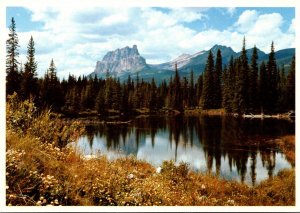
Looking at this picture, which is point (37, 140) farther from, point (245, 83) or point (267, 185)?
point (245, 83)

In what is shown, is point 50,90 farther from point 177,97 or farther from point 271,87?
point 177,97

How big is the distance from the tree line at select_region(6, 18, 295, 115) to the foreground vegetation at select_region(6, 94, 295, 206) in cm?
300

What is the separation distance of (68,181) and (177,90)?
68291 millimetres

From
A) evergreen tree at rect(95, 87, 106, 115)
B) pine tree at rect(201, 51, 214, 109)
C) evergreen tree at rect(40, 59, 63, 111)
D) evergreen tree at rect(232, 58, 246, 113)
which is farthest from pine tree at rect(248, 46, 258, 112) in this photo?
evergreen tree at rect(95, 87, 106, 115)

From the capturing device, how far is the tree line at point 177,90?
95.9ft

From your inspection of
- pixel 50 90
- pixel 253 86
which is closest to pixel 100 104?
pixel 50 90

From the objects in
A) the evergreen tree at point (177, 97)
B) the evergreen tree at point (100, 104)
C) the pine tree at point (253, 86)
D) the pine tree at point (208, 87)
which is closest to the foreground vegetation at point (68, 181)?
the pine tree at point (253, 86)

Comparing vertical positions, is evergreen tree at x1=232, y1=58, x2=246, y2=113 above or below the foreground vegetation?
above

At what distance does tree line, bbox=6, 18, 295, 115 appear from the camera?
1151 inches

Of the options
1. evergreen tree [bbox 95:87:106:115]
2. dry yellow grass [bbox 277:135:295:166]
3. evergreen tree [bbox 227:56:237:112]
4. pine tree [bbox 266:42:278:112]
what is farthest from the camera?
evergreen tree [bbox 95:87:106:115]

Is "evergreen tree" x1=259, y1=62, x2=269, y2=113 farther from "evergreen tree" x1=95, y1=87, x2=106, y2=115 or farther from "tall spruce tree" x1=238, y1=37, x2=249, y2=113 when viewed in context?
"evergreen tree" x1=95, y1=87, x2=106, y2=115

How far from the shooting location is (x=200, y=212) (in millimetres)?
6148

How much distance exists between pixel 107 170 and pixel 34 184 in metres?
1.74

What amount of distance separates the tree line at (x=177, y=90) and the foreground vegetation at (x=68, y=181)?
3003 mm
